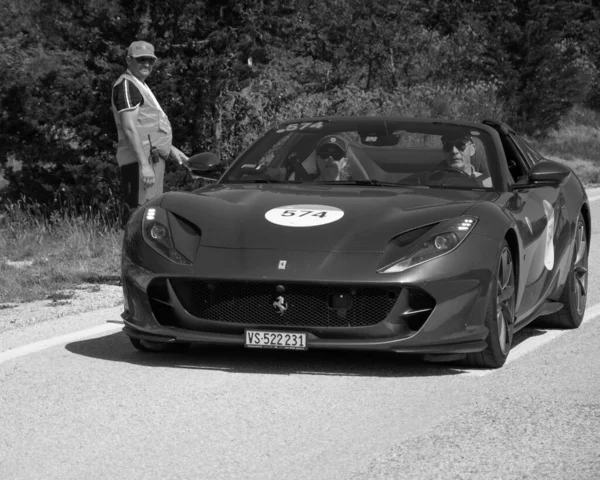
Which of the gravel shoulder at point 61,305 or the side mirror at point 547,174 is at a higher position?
the side mirror at point 547,174

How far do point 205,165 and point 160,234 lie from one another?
1.24 m

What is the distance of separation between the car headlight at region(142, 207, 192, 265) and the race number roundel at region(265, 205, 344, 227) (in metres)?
0.48

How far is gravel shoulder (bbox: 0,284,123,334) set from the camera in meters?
8.40

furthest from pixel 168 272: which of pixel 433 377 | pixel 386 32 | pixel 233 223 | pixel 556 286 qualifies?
pixel 386 32

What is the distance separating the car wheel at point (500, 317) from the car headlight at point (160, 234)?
146 cm

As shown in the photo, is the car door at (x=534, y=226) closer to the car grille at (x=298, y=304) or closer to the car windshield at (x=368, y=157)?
the car windshield at (x=368, y=157)

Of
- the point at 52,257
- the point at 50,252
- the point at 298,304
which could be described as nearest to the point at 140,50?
the point at 52,257

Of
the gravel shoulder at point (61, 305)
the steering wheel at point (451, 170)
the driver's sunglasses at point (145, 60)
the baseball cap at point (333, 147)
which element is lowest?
the gravel shoulder at point (61, 305)

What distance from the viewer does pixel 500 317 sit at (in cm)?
679

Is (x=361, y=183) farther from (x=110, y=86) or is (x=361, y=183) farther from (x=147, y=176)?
(x=110, y=86)

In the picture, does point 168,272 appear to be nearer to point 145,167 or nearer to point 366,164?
point 366,164

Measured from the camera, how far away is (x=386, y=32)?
3469 centimetres

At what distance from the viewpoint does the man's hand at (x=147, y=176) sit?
9.65m

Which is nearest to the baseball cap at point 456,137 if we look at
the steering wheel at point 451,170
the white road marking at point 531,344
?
→ the steering wheel at point 451,170
